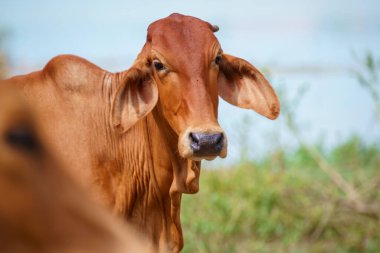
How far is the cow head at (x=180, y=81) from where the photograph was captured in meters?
3.73

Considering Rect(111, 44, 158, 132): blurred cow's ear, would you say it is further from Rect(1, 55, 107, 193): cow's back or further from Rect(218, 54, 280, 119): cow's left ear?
Rect(218, 54, 280, 119): cow's left ear

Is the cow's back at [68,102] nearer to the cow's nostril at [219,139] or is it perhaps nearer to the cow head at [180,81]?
the cow head at [180,81]

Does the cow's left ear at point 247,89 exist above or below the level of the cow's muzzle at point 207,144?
above

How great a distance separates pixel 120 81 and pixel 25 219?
3.11 meters

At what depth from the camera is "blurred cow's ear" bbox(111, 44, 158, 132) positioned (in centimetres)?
400

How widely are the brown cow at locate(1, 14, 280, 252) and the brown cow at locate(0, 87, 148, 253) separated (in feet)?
8.09

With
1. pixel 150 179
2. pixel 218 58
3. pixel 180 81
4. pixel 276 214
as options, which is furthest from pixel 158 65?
pixel 276 214

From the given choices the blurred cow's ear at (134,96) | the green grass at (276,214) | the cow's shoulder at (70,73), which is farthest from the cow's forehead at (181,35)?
the green grass at (276,214)

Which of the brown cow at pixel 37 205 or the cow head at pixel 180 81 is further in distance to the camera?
the cow head at pixel 180 81

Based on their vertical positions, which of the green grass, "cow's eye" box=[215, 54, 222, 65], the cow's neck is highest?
"cow's eye" box=[215, 54, 222, 65]

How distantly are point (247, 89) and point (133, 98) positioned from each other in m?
0.65

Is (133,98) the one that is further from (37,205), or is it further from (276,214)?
(37,205)

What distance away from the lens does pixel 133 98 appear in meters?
4.05

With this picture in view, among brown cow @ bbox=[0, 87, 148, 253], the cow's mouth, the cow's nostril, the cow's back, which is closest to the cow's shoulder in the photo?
the cow's back
